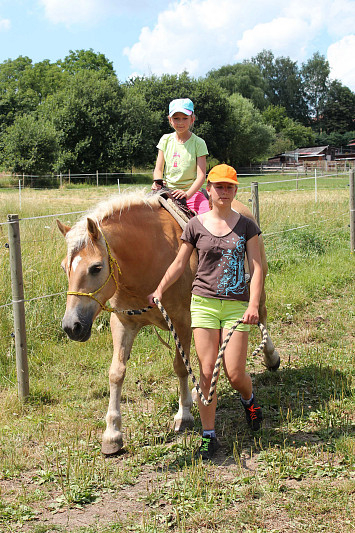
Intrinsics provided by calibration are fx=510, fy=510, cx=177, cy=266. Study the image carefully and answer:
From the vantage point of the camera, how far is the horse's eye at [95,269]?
3287 mm

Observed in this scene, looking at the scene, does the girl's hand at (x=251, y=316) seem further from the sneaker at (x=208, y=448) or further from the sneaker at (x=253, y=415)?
the sneaker at (x=208, y=448)

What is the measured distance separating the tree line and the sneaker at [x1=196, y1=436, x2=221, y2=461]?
3470 centimetres

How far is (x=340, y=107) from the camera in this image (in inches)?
4058

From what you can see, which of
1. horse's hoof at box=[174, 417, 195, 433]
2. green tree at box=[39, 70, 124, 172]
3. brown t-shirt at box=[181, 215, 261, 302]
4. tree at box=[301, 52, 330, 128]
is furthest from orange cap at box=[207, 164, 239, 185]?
tree at box=[301, 52, 330, 128]

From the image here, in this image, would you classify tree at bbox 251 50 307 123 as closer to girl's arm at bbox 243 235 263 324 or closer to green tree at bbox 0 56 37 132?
green tree at bbox 0 56 37 132

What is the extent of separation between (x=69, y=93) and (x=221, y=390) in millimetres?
45412

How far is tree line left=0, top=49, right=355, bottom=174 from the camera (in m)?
39.2

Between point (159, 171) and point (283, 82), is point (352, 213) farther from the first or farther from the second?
point (283, 82)

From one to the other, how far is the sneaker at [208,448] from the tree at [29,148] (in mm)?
34679

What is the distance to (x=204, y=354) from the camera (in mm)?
3441

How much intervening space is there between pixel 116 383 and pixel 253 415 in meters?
1.05

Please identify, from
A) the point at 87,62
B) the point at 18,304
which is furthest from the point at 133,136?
the point at 18,304

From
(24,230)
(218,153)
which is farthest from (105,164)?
(24,230)

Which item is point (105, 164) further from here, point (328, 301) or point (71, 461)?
point (71, 461)
